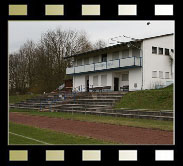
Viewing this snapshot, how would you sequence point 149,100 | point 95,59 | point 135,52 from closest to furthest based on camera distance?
1. point 149,100
2. point 135,52
3. point 95,59

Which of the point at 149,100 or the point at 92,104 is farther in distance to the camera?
the point at 92,104

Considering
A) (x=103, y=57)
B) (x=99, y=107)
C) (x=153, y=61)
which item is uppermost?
(x=103, y=57)

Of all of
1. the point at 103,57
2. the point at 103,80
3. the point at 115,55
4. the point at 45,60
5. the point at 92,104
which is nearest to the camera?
the point at 92,104

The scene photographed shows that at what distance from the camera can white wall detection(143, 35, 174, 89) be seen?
99.0 feet

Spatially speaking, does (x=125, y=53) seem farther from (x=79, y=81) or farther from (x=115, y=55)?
(x=79, y=81)

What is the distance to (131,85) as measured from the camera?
31359 millimetres

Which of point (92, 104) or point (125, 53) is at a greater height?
point (125, 53)

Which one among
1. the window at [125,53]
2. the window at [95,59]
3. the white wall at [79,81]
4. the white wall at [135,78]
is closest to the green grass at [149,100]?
the white wall at [135,78]

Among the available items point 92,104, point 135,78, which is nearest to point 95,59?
point 135,78

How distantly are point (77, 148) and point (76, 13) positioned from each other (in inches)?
88.1

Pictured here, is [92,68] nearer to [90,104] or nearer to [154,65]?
[154,65]

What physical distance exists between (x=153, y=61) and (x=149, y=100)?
11.0m

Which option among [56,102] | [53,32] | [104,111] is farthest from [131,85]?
[53,32]

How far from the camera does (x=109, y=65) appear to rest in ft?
110
